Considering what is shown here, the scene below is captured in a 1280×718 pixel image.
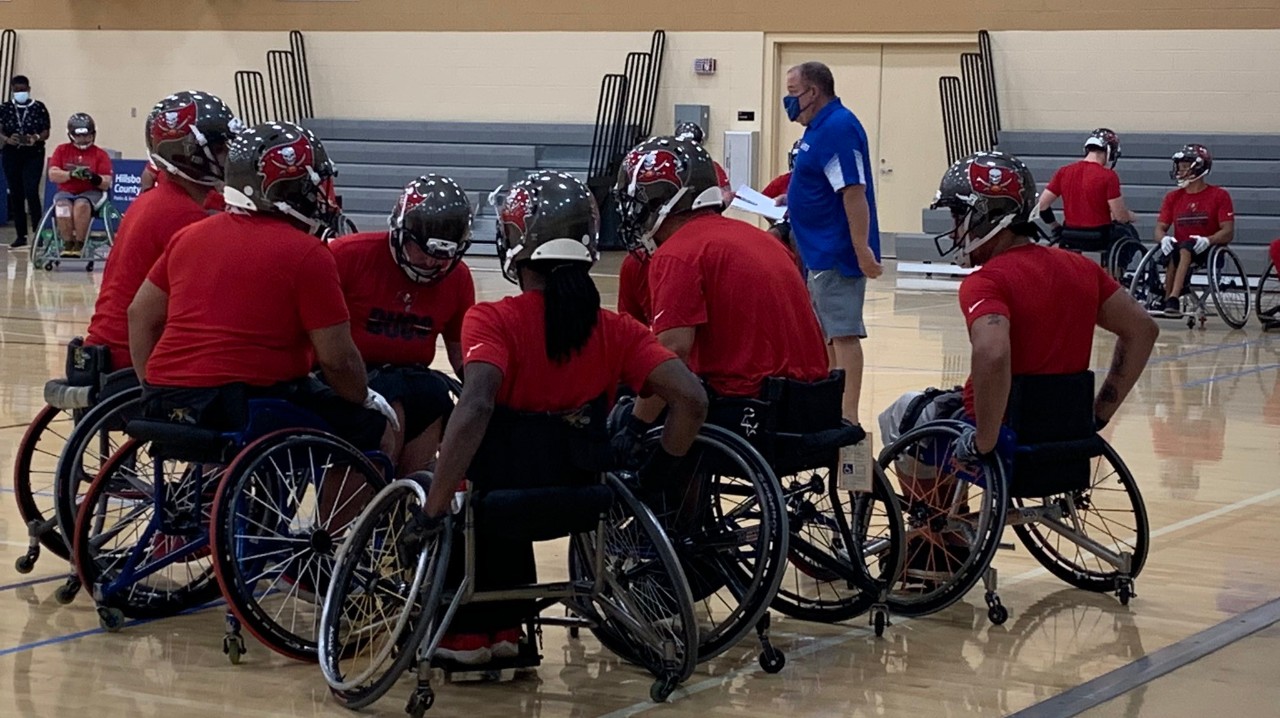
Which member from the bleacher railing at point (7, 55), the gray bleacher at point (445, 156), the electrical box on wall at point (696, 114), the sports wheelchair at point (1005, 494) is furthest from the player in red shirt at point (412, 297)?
the bleacher railing at point (7, 55)

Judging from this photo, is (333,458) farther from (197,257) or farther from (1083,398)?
(1083,398)

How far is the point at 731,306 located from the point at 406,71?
51.7ft

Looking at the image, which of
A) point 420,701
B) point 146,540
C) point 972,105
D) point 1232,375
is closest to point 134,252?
point 146,540

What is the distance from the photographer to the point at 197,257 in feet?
13.6

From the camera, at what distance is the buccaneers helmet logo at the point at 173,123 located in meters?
4.68

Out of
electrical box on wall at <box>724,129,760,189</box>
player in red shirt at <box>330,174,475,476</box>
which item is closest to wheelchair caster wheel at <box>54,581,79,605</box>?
player in red shirt at <box>330,174,475,476</box>

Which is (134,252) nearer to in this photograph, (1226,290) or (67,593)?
(67,593)

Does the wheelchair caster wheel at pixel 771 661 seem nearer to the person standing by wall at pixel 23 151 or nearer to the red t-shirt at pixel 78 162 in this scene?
the red t-shirt at pixel 78 162

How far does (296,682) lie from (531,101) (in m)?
15.6

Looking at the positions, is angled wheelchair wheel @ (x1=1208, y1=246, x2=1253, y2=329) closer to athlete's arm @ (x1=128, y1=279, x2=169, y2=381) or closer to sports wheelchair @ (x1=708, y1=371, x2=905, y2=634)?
sports wheelchair @ (x1=708, y1=371, x2=905, y2=634)

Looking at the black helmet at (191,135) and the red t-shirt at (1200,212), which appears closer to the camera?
the black helmet at (191,135)

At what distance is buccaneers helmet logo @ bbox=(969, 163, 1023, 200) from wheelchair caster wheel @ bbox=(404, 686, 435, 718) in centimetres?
205

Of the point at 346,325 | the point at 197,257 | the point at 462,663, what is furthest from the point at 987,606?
the point at 197,257

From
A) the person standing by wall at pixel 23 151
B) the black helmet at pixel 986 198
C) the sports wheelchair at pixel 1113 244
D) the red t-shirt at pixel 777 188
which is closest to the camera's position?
the black helmet at pixel 986 198
